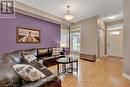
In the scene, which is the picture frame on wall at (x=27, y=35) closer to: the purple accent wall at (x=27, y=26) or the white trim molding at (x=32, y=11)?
the purple accent wall at (x=27, y=26)

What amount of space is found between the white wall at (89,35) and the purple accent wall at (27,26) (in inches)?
73.3

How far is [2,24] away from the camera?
432 centimetres

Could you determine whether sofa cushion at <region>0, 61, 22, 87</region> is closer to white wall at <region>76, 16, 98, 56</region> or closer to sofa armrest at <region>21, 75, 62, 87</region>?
sofa armrest at <region>21, 75, 62, 87</region>

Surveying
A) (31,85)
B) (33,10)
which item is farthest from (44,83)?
(33,10)

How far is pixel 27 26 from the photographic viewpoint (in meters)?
5.45

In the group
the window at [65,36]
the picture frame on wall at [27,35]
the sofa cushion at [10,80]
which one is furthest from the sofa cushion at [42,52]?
the sofa cushion at [10,80]

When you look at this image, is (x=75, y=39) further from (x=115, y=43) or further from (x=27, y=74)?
(x=27, y=74)

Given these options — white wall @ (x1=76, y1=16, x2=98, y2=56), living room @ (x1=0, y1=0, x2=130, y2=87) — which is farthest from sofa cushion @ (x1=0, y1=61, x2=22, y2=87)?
white wall @ (x1=76, y1=16, x2=98, y2=56)

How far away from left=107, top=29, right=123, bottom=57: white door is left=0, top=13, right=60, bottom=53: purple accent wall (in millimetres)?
4804

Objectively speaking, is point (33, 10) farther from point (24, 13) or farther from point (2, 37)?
point (2, 37)

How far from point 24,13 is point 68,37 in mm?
4583

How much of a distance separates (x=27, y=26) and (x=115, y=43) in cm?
716

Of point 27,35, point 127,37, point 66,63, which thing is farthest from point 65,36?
point 127,37

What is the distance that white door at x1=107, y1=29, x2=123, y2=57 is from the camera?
8.65 meters
